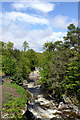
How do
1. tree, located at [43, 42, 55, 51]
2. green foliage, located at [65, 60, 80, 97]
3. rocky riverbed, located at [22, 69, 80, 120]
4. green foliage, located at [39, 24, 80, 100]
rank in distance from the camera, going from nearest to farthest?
rocky riverbed, located at [22, 69, 80, 120]
green foliage, located at [65, 60, 80, 97]
green foliage, located at [39, 24, 80, 100]
tree, located at [43, 42, 55, 51]

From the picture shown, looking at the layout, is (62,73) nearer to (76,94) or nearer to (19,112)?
(76,94)

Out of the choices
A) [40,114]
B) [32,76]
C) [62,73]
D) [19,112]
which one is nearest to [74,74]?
[62,73]

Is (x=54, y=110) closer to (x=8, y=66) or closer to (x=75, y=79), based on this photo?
(x=75, y=79)

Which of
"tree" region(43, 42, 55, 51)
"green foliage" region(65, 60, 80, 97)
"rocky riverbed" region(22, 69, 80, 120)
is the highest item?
"tree" region(43, 42, 55, 51)

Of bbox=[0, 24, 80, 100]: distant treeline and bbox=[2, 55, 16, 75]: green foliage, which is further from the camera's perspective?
bbox=[2, 55, 16, 75]: green foliage

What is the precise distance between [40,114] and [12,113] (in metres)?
5.38

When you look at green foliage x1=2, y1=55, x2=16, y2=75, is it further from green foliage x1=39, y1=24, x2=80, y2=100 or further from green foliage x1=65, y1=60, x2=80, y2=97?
green foliage x1=65, y1=60, x2=80, y2=97

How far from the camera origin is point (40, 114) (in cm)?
1493

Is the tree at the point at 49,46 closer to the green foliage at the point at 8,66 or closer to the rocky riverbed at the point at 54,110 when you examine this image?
the green foliage at the point at 8,66

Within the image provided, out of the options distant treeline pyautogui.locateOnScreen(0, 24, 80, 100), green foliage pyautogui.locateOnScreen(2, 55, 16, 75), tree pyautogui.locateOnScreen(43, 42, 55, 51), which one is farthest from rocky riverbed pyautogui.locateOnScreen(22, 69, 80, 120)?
tree pyautogui.locateOnScreen(43, 42, 55, 51)

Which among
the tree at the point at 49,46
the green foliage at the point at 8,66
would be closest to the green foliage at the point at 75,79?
the green foliage at the point at 8,66

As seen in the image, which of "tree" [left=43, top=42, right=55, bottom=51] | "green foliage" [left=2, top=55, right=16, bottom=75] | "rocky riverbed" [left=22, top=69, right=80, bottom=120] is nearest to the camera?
"rocky riverbed" [left=22, top=69, right=80, bottom=120]

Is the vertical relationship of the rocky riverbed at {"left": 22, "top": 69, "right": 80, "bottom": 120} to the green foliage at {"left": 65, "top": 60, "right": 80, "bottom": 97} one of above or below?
below

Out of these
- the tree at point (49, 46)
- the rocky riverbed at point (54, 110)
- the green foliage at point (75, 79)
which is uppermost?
the tree at point (49, 46)
